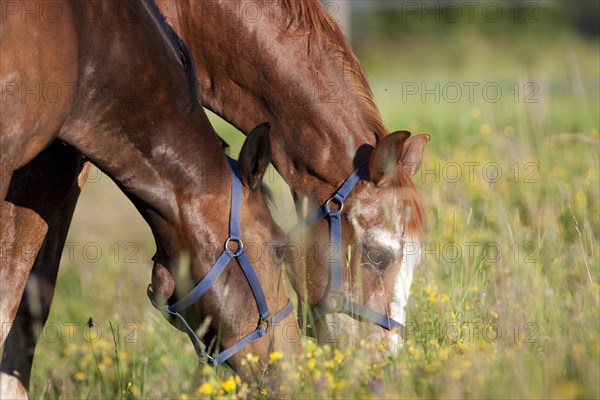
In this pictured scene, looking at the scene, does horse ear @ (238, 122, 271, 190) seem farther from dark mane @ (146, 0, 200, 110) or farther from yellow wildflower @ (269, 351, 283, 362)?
yellow wildflower @ (269, 351, 283, 362)

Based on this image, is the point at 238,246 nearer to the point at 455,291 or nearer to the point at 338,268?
the point at 338,268

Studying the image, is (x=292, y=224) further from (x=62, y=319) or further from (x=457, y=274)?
(x=62, y=319)

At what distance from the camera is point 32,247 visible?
362 cm

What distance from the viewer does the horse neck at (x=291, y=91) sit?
3.86m

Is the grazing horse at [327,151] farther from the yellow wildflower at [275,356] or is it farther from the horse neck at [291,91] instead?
the yellow wildflower at [275,356]

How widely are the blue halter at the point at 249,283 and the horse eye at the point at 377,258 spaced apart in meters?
0.54

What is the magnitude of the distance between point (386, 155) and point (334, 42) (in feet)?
1.91

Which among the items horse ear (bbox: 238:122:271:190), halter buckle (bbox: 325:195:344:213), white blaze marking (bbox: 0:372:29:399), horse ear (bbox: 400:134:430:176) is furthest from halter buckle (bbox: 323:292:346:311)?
white blaze marking (bbox: 0:372:29:399)

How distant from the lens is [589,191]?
535 centimetres

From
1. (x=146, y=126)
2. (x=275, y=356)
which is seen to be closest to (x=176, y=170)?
(x=146, y=126)

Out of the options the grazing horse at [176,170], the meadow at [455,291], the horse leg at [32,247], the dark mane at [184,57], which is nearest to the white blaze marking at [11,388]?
the horse leg at [32,247]

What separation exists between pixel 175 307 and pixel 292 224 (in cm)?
81

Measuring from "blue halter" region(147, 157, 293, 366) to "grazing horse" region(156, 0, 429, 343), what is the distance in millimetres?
463

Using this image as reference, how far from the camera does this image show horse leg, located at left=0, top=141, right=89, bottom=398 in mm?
3514
